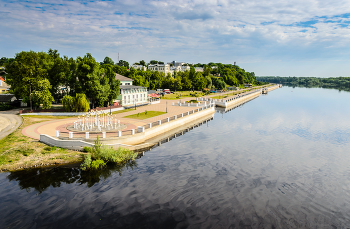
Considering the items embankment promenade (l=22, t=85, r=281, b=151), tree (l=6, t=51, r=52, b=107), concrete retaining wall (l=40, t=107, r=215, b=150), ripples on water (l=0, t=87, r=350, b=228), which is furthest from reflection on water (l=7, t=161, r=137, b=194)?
tree (l=6, t=51, r=52, b=107)

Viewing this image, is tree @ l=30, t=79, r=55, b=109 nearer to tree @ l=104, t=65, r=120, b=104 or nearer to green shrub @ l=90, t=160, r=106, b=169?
tree @ l=104, t=65, r=120, b=104

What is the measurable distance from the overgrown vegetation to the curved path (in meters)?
13.7

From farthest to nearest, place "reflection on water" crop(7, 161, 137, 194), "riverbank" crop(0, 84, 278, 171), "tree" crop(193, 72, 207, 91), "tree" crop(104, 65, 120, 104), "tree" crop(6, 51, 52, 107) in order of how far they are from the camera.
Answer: "tree" crop(193, 72, 207, 91) → "tree" crop(104, 65, 120, 104) → "tree" crop(6, 51, 52, 107) → "riverbank" crop(0, 84, 278, 171) → "reflection on water" crop(7, 161, 137, 194)

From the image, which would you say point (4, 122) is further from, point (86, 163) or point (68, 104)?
point (86, 163)

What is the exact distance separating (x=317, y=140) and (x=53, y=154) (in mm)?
40577

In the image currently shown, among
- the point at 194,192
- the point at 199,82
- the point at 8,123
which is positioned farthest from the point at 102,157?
the point at 199,82

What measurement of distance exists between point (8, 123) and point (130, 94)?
112 ft

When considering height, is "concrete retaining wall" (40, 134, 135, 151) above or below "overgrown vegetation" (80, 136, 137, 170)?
above

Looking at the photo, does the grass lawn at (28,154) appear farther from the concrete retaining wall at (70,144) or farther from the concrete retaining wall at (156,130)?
the concrete retaining wall at (156,130)

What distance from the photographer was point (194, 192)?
20562mm

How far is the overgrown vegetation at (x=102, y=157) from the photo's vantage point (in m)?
24.6

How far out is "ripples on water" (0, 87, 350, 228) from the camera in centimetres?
1655

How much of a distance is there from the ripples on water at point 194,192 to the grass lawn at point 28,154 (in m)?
1.82

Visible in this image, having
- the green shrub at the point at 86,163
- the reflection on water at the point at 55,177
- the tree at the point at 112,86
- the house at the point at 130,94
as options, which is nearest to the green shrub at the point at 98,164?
the green shrub at the point at 86,163
